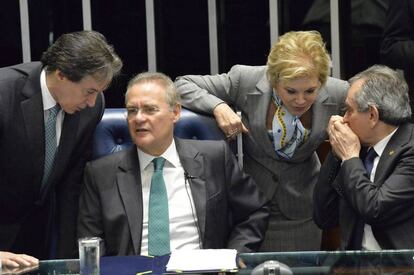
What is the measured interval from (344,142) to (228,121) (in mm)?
474

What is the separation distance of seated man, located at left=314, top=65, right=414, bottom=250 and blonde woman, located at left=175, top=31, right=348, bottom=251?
164 mm

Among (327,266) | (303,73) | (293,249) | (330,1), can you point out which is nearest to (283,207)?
(293,249)

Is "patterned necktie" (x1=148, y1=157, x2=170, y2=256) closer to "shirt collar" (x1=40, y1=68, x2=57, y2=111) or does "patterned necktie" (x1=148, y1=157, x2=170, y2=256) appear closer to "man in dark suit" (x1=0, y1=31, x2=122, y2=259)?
"man in dark suit" (x1=0, y1=31, x2=122, y2=259)

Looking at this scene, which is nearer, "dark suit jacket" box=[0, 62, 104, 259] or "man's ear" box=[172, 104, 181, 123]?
"dark suit jacket" box=[0, 62, 104, 259]

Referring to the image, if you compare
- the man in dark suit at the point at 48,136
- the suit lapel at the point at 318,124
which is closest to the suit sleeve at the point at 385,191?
the suit lapel at the point at 318,124

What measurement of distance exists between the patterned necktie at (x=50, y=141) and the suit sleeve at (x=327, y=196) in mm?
1019

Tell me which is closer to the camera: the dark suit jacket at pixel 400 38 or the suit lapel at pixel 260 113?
the suit lapel at pixel 260 113

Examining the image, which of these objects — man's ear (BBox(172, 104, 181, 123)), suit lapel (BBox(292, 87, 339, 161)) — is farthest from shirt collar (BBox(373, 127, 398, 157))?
man's ear (BBox(172, 104, 181, 123))

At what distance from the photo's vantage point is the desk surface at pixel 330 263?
9.92 feet

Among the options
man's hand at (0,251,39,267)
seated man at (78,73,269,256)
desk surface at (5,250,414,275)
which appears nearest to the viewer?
desk surface at (5,250,414,275)

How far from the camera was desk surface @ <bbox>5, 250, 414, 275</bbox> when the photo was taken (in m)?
3.02

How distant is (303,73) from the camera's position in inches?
154

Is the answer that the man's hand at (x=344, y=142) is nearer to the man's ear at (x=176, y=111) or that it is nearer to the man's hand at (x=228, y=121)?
the man's hand at (x=228, y=121)

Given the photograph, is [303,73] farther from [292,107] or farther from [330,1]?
[330,1]
